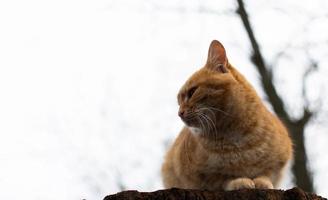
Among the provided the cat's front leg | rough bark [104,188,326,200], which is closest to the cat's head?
the cat's front leg

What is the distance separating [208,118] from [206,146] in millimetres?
187

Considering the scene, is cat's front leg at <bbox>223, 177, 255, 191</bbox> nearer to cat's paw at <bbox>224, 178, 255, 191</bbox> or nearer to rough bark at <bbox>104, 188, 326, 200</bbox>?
cat's paw at <bbox>224, 178, 255, 191</bbox>

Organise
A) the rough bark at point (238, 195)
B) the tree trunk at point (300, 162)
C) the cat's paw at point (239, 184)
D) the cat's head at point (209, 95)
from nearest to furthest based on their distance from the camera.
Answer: the rough bark at point (238, 195) < the cat's paw at point (239, 184) < the cat's head at point (209, 95) < the tree trunk at point (300, 162)

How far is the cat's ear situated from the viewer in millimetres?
3546

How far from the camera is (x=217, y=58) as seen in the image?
3590 mm

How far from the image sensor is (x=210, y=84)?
11.2 feet

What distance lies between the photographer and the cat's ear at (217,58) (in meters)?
3.55

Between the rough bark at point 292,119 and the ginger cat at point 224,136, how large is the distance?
159 cm

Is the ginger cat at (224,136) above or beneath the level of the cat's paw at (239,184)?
above

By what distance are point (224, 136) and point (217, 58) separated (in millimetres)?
622

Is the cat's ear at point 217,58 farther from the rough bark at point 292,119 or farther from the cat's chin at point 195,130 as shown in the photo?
the rough bark at point 292,119

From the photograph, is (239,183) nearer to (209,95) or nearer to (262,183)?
(262,183)

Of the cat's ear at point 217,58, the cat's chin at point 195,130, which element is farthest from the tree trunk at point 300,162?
the cat's chin at point 195,130

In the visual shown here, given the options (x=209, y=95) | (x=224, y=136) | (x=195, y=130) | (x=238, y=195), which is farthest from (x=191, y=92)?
(x=238, y=195)
